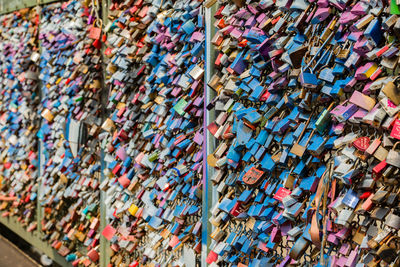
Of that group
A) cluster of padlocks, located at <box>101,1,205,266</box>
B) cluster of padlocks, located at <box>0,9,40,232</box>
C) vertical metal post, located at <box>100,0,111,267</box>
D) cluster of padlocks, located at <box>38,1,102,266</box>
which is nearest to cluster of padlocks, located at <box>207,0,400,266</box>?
cluster of padlocks, located at <box>101,1,205,266</box>

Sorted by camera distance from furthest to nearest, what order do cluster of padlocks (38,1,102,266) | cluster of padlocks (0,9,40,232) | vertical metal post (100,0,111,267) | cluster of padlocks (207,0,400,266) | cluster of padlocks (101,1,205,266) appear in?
cluster of padlocks (0,9,40,232)
cluster of padlocks (38,1,102,266)
vertical metal post (100,0,111,267)
cluster of padlocks (101,1,205,266)
cluster of padlocks (207,0,400,266)

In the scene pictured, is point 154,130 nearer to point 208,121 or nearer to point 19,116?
point 208,121

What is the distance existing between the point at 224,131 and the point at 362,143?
0.72 meters

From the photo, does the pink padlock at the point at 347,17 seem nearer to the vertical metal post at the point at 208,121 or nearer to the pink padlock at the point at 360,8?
the pink padlock at the point at 360,8

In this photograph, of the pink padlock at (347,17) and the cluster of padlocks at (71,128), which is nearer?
the pink padlock at (347,17)

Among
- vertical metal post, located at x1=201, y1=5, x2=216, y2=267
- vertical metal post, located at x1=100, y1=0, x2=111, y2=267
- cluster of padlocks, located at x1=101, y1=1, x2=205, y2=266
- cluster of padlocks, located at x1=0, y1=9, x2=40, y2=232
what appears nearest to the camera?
vertical metal post, located at x1=201, y1=5, x2=216, y2=267

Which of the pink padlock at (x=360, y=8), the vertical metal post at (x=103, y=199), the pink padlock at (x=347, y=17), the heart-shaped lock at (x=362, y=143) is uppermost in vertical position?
the pink padlock at (x=360, y=8)

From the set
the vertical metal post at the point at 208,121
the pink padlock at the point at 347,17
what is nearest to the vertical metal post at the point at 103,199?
the vertical metal post at the point at 208,121

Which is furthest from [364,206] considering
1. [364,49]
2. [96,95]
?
[96,95]

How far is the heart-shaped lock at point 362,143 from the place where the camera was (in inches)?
61.7

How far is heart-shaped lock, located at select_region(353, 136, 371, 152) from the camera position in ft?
5.15

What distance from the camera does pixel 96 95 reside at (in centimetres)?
341

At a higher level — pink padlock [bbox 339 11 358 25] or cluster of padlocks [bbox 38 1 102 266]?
pink padlock [bbox 339 11 358 25]

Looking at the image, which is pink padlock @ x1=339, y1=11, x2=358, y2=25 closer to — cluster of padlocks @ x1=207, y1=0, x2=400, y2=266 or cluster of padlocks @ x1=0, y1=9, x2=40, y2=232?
cluster of padlocks @ x1=207, y1=0, x2=400, y2=266
